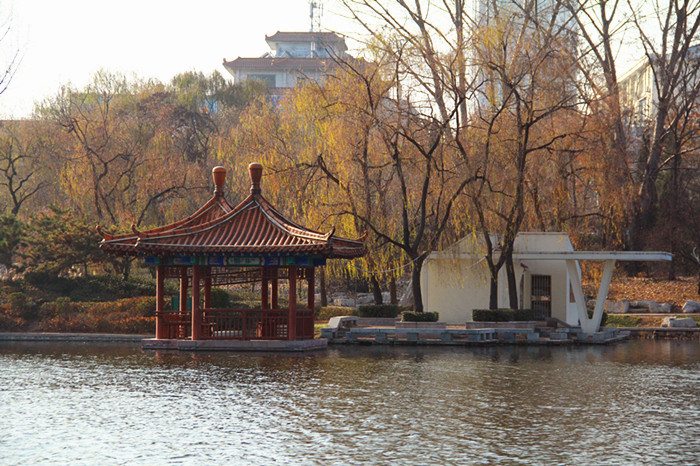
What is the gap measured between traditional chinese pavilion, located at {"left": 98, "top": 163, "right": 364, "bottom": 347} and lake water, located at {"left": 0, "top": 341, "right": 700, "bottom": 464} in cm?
160

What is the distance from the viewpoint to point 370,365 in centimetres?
1950

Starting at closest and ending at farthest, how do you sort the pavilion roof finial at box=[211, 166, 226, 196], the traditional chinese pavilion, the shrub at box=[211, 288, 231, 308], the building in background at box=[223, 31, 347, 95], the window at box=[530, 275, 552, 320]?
the traditional chinese pavilion, the pavilion roof finial at box=[211, 166, 226, 196], the window at box=[530, 275, 552, 320], the shrub at box=[211, 288, 231, 308], the building in background at box=[223, 31, 347, 95]

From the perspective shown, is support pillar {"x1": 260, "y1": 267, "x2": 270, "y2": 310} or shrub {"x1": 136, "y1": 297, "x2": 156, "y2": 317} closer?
A: support pillar {"x1": 260, "y1": 267, "x2": 270, "y2": 310}

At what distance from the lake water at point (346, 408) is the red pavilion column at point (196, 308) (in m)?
1.30

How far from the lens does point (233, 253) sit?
21734 mm

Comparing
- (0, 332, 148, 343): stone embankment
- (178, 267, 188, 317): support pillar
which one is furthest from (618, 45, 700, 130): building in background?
(0, 332, 148, 343): stone embankment

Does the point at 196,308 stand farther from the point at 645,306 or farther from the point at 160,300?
the point at 645,306

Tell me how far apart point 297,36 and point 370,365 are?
78235 millimetres

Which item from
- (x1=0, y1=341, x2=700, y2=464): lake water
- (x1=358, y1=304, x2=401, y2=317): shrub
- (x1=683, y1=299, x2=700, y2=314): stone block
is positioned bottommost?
(x1=0, y1=341, x2=700, y2=464): lake water

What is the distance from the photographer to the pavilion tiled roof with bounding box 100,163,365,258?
846 inches

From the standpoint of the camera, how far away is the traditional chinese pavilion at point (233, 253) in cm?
2164

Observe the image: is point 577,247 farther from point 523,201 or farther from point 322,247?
point 322,247

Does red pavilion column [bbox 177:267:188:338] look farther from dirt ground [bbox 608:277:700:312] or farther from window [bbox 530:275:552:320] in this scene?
dirt ground [bbox 608:277:700:312]

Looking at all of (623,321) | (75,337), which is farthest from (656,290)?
(75,337)
